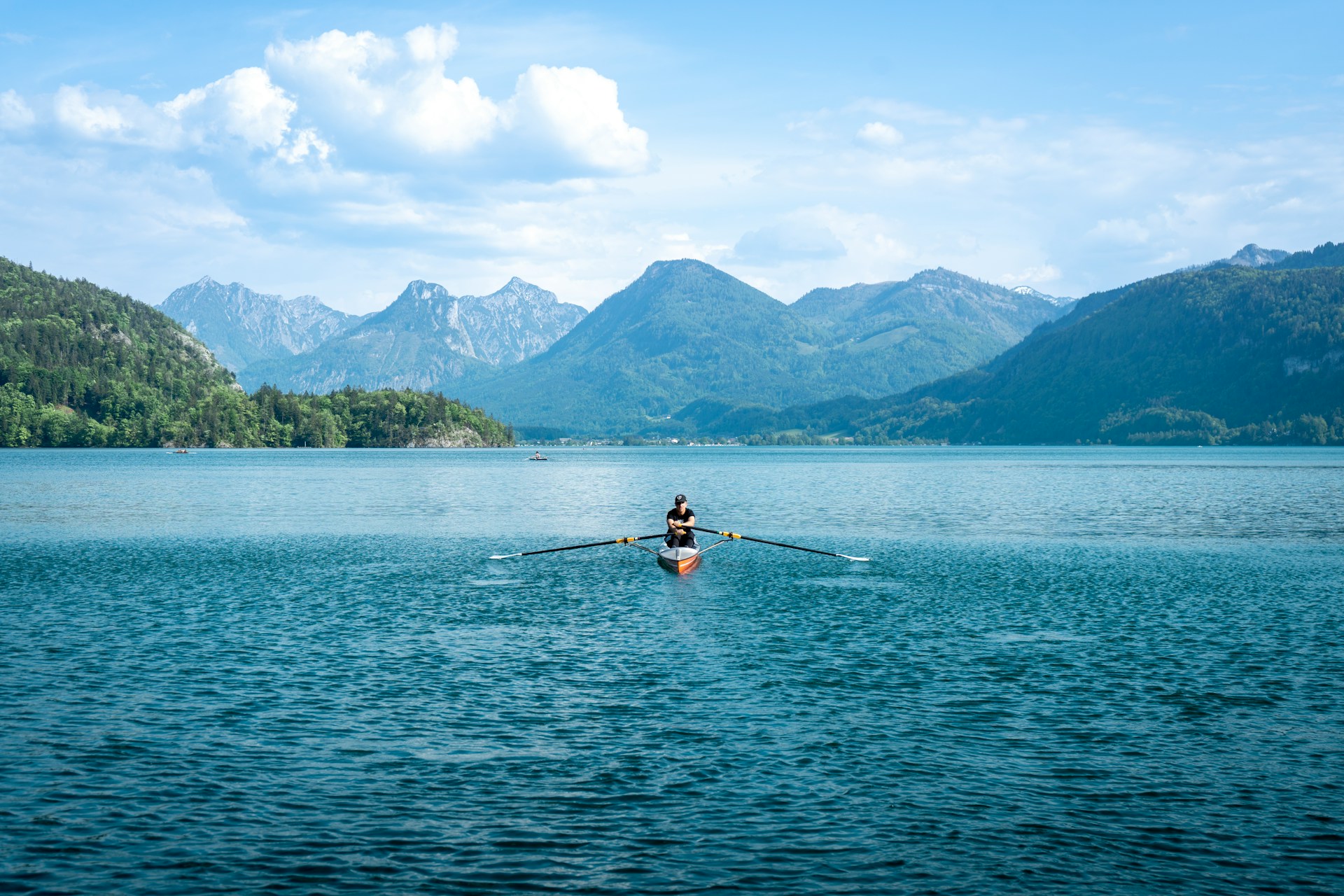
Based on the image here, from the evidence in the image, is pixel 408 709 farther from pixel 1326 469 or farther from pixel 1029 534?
pixel 1326 469

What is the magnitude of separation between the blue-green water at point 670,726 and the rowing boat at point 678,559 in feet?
4.24

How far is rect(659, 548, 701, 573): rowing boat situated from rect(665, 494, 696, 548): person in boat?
0.44 m

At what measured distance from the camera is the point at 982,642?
38.8m

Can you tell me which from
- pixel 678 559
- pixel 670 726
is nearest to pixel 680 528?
pixel 678 559

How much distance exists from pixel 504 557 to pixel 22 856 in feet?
154

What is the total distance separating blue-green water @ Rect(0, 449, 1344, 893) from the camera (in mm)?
18562

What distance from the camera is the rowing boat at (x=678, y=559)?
60.6 m

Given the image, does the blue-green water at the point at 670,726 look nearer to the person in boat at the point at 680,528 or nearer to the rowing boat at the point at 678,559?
the rowing boat at the point at 678,559

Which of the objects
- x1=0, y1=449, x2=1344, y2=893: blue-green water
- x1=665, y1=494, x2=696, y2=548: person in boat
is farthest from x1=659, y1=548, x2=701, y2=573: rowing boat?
x1=0, y1=449, x2=1344, y2=893: blue-green water

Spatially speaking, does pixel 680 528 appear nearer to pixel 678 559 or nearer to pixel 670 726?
pixel 678 559

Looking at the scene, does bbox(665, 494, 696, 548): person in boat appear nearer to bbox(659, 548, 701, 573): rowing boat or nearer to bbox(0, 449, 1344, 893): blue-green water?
bbox(659, 548, 701, 573): rowing boat

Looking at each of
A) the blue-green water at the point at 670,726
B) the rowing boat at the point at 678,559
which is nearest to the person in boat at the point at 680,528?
the rowing boat at the point at 678,559

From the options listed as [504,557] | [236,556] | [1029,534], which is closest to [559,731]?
[504,557]

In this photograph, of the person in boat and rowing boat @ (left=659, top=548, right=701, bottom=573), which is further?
the person in boat
